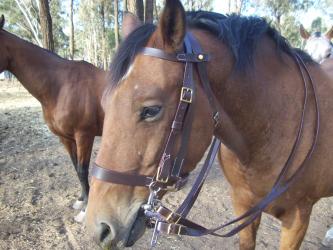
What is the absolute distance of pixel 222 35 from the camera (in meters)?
1.56

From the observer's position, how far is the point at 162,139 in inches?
53.4

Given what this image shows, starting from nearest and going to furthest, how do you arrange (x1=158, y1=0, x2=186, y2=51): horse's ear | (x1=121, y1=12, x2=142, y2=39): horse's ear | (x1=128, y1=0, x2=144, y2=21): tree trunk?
1. (x1=158, y1=0, x2=186, y2=51): horse's ear
2. (x1=121, y1=12, x2=142, y2=39): horse's ear
3. (x1=128, y1=0, x2=144, y2=21): tree trunk

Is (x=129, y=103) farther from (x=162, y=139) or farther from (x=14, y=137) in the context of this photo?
(x=14, y=137)

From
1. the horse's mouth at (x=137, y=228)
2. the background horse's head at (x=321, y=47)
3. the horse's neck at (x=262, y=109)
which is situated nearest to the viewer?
the horse's mouth at (x=137, y=228)

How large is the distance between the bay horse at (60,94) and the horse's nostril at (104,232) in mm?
2765

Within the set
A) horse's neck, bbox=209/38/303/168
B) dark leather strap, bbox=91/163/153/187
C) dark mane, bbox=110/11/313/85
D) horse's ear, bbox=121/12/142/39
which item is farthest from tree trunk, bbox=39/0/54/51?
dark leather strap, bbox=91/163/153/187

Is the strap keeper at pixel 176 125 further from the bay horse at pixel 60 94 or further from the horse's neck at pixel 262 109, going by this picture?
the bay horse at pixel 60 94

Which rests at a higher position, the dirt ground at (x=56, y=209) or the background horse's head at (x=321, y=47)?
the background horse's head at (x=321, y=47)

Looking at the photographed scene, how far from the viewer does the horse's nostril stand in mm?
1340

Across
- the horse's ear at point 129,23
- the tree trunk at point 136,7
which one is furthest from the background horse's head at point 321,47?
the horse's ear at point 129,23

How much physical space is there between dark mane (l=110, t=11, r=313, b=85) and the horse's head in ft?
0.03

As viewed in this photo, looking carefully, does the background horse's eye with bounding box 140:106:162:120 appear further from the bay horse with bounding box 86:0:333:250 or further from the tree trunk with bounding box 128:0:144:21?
the tree trunk with bounding box 128:0:144:21

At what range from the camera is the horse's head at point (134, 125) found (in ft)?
4.33

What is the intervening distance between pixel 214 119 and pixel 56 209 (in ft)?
10.3
